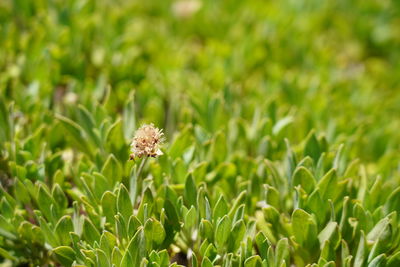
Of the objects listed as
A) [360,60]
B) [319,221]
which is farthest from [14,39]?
[360,60]

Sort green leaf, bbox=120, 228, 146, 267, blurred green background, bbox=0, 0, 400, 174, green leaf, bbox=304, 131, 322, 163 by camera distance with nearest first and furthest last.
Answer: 1. green leaf, bbox=120, 228, 146, 267
2. green leaf, bbox=304, 131, 322, 163
3. blurred green background, bbox=0, 0, 400, 174

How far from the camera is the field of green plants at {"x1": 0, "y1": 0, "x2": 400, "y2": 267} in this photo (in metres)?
1.80

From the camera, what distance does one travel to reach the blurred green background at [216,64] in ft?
8.14

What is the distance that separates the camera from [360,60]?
363 cm

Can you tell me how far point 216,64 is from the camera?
9.52 ft

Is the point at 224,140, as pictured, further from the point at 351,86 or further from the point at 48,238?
the point at 351,86

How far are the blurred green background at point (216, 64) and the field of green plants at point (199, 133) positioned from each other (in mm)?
10

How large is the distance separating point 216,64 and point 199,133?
2.48 feet

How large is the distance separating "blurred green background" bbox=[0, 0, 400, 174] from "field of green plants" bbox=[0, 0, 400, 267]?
0.03 ft

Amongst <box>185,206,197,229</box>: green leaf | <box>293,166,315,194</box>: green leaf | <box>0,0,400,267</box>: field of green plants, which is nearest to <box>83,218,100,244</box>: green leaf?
<box>0,0,400,267</box>: field of green plants

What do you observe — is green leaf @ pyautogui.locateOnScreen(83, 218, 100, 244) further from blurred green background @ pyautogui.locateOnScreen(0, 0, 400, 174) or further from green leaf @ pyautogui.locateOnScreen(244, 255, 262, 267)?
blurred green background @ pyautogui.locateOnScreen(0, 0, 400, 174)

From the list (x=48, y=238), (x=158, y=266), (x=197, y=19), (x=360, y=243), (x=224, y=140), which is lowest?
(x=360, y=243)

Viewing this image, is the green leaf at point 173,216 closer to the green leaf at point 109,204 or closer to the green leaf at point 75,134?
the green leaf at point 109,204

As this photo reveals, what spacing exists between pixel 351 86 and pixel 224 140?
1.18 metres
